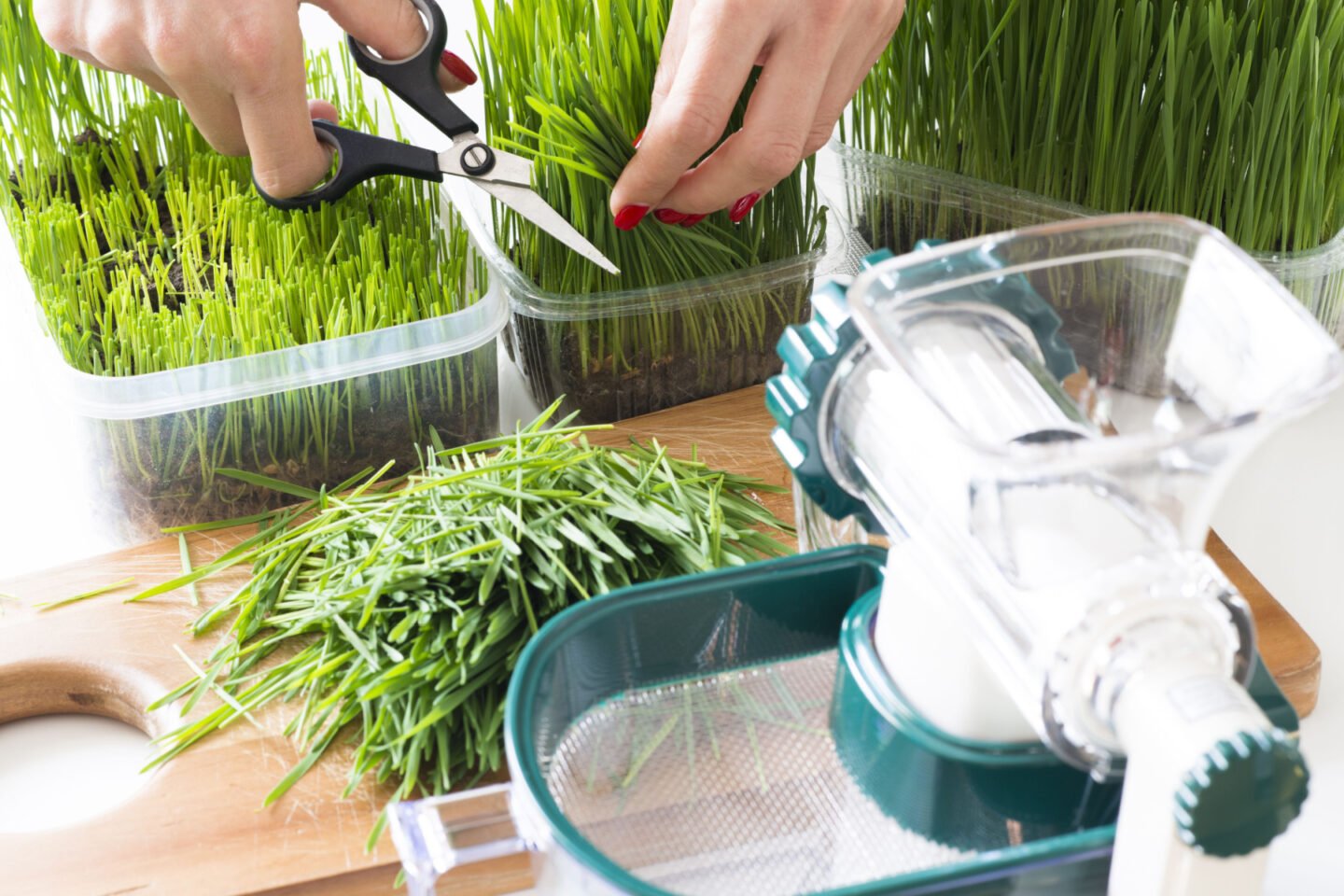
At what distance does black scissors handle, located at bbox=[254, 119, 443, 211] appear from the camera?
35.6 inches

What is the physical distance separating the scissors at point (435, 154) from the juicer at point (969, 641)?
14.0 inches

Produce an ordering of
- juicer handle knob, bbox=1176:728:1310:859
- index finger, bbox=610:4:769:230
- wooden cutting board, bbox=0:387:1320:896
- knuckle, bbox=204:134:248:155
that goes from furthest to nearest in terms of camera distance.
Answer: knuckle, bbox=204:134:248:155, index finger, bbox=610:4:769:230, wooden cutting board, bbox=0:387:1320:896, juicer handle knob, bbox=1176:728:1310:859

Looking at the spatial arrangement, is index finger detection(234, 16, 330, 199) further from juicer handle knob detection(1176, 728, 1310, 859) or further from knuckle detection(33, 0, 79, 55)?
juicer handle knob detection(1176, 728, 1310, 859)

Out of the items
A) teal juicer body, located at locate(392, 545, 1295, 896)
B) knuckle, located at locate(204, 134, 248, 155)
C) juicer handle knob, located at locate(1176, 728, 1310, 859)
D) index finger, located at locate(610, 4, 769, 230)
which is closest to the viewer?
juicer handle knob, located at locate(1176, 728, 1310, 859)

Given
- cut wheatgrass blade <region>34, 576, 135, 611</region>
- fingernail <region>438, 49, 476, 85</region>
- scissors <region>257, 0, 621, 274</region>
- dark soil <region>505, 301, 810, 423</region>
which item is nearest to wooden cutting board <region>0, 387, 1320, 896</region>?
cut wheatgrass blade <region>34, 576, 135, 611</region>

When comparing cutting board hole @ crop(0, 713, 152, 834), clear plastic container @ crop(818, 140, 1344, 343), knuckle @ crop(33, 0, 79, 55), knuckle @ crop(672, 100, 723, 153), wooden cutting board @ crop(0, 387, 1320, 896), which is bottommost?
cutting board hole @ crop(0, 713, 152, 834)

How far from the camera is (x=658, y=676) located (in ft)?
2.02

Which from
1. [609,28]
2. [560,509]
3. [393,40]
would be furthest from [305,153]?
[560,509]

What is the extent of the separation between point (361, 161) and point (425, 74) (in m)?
0.07

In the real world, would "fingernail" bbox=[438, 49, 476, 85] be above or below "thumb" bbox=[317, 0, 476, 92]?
below

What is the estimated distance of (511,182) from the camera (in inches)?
34.9

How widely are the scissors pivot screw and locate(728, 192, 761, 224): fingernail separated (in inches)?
6.5

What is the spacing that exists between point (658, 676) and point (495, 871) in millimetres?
125

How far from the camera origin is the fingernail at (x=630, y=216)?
2.86 feet
